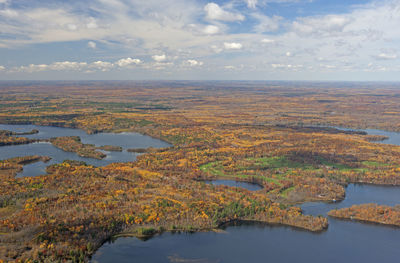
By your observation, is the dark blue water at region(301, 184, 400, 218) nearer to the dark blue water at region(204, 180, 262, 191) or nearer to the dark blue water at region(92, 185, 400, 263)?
the dark blue water at region(92, 185, 400, 263)

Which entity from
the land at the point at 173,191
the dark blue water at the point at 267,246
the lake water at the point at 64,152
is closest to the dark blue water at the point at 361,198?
the land at the point at 173,191

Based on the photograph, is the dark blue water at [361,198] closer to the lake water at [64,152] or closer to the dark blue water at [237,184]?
the dark blue water at [237,184]

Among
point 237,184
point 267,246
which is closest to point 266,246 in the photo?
point 267,246

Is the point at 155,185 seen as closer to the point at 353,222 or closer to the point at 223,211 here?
the point at 223,211

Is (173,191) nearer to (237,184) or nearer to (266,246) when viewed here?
(237,184)

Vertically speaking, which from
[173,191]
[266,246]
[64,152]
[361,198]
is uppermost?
[64,152]

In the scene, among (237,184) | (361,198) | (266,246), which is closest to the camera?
(266,246)
